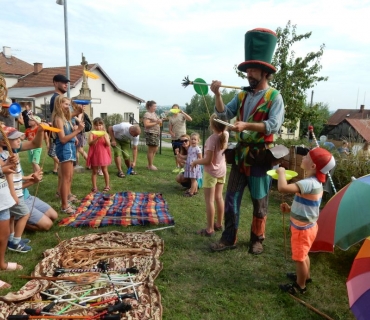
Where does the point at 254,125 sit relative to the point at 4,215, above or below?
above

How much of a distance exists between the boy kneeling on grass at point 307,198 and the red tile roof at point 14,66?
3624 centimetres

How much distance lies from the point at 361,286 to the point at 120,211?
11.3 feet

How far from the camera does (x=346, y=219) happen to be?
2.29 metres

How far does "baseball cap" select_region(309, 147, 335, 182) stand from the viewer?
8.15ft

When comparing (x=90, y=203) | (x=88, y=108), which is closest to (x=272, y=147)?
(x=90, y=203)

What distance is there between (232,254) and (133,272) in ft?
3.83

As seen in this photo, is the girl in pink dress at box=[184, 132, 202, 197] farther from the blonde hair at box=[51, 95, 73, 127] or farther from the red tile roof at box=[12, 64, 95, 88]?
the red tile roof at box=[12, 64, 95, 88]

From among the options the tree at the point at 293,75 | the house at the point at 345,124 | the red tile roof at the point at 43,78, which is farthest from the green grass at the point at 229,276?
the red tile roof at the point at 43,78

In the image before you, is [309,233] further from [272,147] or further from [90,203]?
[90,203]

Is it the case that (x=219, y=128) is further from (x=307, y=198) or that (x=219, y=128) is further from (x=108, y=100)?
(x=108, y=100)

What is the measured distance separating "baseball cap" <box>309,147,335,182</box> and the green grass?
1.14 meters

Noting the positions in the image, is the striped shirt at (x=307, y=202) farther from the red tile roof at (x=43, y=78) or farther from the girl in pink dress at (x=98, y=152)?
the red tile roof at (x=43, y=78)

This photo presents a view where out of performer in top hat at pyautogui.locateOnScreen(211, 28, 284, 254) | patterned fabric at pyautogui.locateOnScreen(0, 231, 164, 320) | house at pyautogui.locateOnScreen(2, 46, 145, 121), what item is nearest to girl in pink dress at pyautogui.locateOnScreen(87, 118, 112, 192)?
patterned fabric at pyautogui.locateOnScreen(0, 231, 164, 320)

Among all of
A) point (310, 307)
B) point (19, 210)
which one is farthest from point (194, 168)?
point (310, 307)
